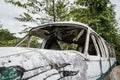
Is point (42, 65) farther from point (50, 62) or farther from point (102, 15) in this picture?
point (102, 15)

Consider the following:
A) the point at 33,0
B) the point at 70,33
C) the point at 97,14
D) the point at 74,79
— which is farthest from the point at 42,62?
the point at 97,14

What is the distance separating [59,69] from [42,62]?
415 mm

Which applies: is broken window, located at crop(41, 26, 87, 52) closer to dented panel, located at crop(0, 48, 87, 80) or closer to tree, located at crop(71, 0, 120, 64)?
dented panel, located at crop(0, 48, 87, 80)

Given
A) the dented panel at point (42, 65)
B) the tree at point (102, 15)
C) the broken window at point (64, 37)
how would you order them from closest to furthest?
the dented panel at point (42, 65)
the broken window at point (64, 37)
the tree at point (102, 15)

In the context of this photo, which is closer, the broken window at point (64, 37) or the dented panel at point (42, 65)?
the dented panel at point (42, 65)

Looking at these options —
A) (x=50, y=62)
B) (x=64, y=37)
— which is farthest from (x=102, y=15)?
(x=50, y=62)

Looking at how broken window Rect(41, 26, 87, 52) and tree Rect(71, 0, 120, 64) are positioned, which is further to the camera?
tree Rect(71, 0, 120, 64)

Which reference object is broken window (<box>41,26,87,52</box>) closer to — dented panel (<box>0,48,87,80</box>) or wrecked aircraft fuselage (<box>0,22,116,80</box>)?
wrecked aircraft fuselage (<box>0,22,116,80</box>)

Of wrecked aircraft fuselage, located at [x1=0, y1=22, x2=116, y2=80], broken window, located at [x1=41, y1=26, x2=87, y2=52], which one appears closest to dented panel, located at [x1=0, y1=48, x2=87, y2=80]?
wrecked aircraft fuselage, located at [x1=0, y1=22, x2=116, y2=80]

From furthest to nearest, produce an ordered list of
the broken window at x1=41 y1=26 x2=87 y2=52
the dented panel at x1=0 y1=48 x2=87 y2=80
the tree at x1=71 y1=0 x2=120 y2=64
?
the tree at x1=71 y1=0 x2=120 y2=64, the broken window at x1=41 y1=26 x2=87 y2=52, the dented panel at x1=0 y1=48 x2=87 y2=80

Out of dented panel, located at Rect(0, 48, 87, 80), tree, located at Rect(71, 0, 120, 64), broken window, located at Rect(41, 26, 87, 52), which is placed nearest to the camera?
dented panel, located at Rect(0, 48, 87, 80)

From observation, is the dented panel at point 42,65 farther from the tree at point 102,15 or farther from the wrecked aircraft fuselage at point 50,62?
the tree at point 102,15

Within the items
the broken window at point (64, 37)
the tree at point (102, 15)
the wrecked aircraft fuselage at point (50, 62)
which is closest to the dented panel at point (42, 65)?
the wrecked aircraft fuselage at point (50, 62)

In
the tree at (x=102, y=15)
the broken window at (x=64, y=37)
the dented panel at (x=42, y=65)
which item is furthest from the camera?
the tree at (x=102, y=15)
